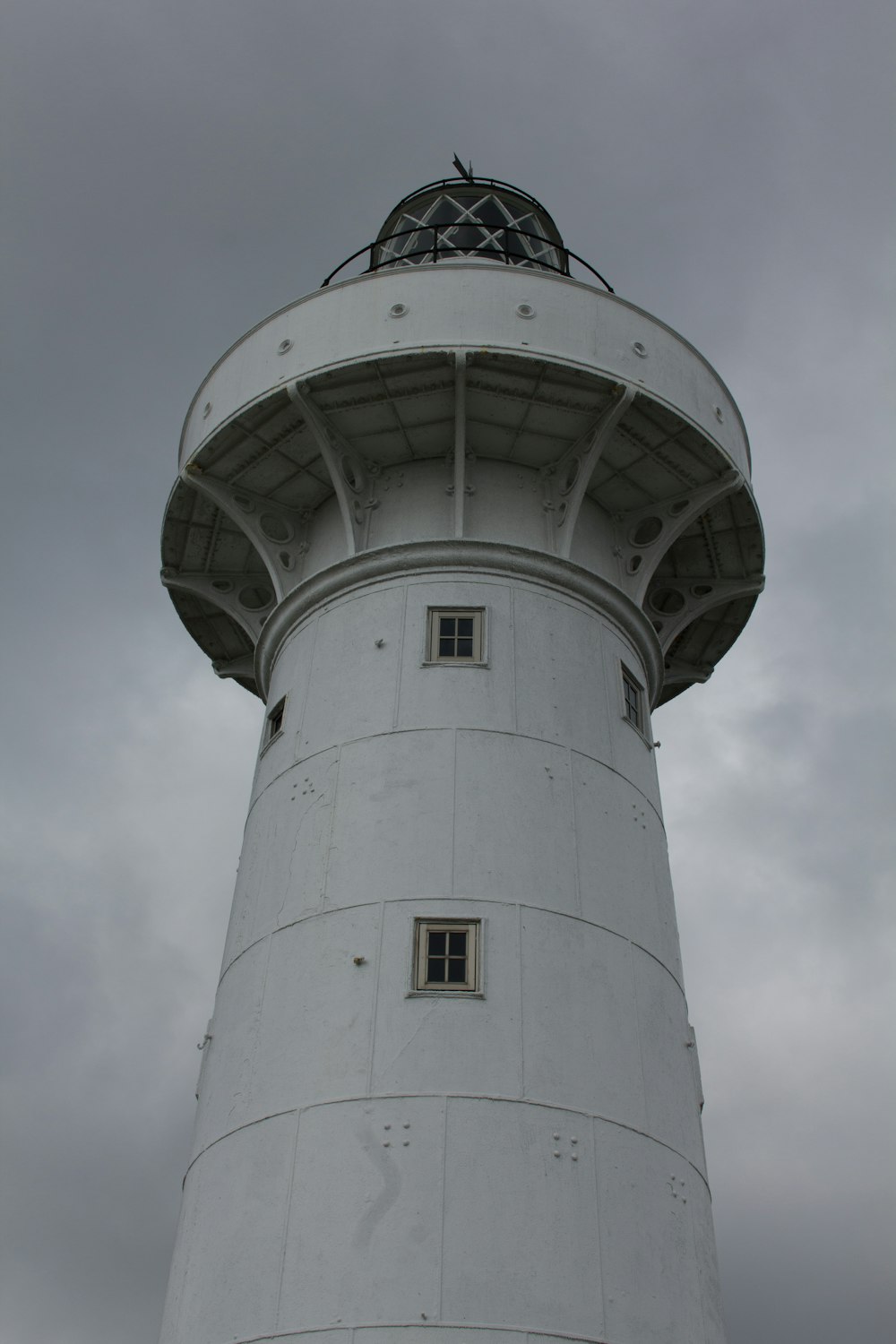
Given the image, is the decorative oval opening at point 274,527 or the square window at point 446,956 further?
the decorative oval opening at point 274,527

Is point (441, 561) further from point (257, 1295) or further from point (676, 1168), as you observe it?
point (257, 1295)

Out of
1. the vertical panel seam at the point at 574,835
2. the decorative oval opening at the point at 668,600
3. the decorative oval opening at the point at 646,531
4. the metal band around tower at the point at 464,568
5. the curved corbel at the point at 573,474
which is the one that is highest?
the decorative oval opening at the point at 668,600

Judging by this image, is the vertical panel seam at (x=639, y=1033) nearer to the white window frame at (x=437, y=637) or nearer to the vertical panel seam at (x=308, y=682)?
the white window frame at (x=437, y=637)

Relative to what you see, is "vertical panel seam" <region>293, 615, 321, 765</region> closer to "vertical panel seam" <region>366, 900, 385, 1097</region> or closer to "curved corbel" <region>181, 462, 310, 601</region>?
"curved corbel" <region>181, 462, 310, 601</region>

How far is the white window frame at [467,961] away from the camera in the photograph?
11344mm

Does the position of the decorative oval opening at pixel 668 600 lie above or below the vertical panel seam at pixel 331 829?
above

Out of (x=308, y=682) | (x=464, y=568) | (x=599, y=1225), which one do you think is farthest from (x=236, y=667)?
(x=599, y=1225)

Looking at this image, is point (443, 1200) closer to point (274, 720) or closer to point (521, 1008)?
point (521, 1008)

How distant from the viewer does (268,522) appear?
1691cm

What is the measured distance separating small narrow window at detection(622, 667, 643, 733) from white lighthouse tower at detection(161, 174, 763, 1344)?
13cm

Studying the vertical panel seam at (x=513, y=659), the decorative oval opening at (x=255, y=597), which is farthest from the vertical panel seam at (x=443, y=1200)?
the decorative oval opening at (x=255, y=597)

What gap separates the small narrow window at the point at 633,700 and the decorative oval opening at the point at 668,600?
9.07ft

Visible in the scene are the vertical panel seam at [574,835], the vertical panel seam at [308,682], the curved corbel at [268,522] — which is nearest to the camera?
the vertical panel seam at [574,835]

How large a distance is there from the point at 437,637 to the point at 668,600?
17.2 ft
